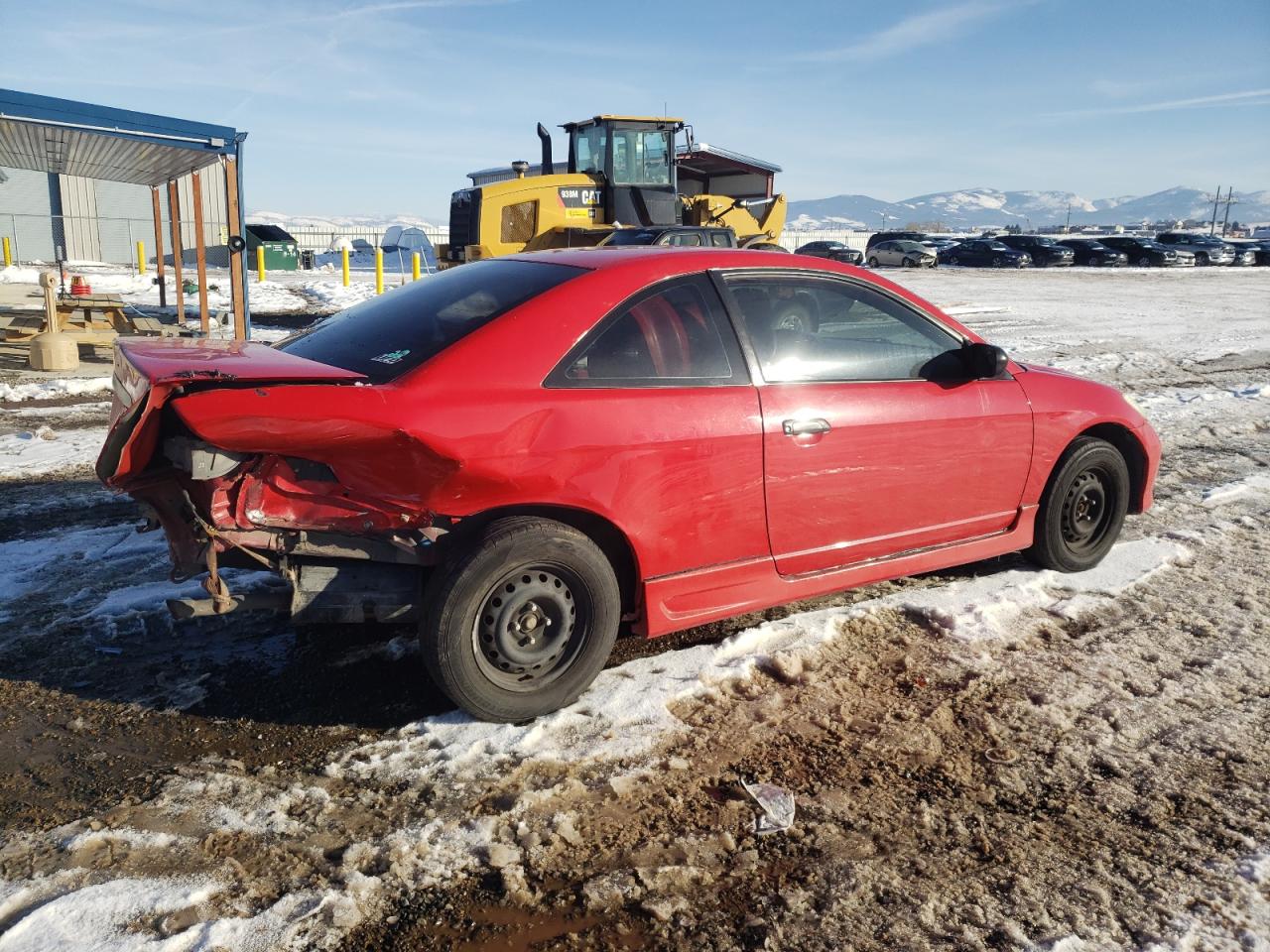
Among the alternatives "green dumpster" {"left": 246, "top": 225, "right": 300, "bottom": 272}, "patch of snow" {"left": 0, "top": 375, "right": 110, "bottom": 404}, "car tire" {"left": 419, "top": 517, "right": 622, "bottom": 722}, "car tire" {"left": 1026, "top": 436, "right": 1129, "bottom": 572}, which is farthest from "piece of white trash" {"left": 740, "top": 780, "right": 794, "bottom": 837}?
"green dumpster" {"left": 246, "top": 225, "right": 300, "bottom": 272}

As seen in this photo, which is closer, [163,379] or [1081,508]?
[163,379]

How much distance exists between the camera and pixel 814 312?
3914 mm

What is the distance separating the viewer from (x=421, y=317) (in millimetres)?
3553

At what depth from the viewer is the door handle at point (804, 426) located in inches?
140

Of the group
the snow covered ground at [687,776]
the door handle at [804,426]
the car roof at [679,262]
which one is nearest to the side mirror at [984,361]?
the car roof at [679,262]

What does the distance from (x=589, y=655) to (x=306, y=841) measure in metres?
1.09

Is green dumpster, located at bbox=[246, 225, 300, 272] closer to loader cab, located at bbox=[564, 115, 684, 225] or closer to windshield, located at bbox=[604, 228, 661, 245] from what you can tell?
loader cab, located at bbox=[564, 115, 684, 225]

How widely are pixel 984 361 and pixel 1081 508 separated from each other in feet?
3.76

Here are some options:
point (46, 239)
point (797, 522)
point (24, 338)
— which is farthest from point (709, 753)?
point (46, 239)

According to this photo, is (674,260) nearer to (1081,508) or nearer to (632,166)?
(1081,508)

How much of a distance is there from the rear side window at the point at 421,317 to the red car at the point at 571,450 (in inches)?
0.6

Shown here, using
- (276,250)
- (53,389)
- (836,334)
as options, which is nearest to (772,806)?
(836,334)

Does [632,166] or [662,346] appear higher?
[632,166]

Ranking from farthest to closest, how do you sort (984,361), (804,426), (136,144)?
(136,144), (984,361), (804,426)
